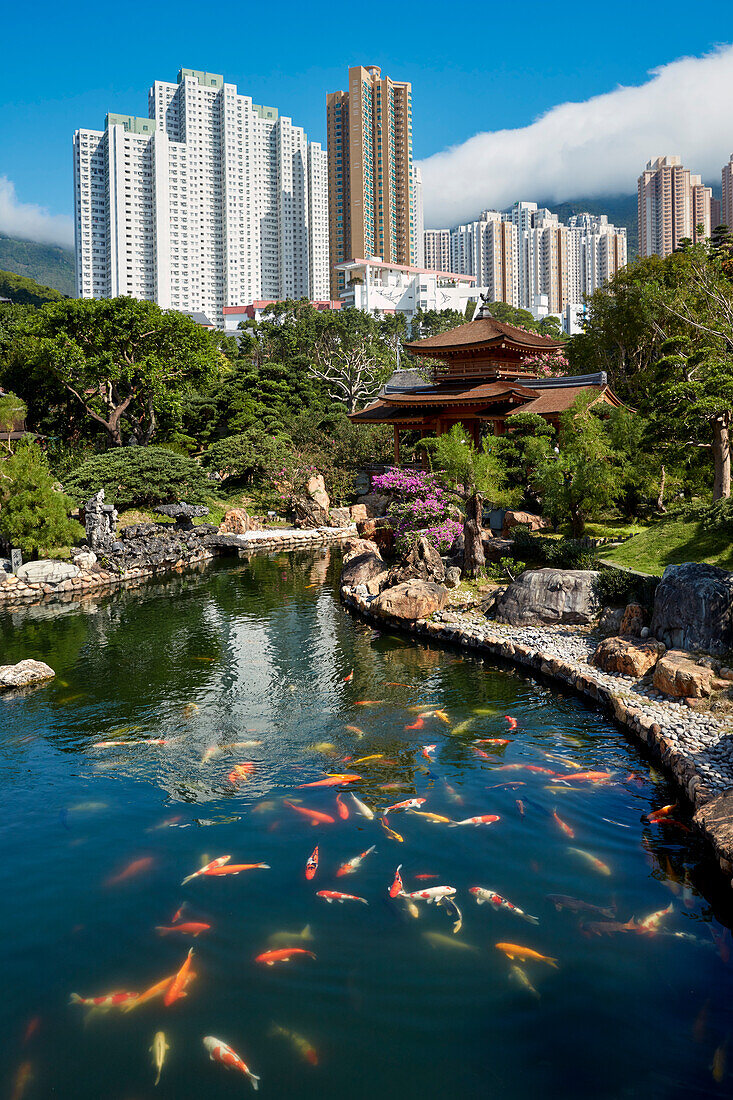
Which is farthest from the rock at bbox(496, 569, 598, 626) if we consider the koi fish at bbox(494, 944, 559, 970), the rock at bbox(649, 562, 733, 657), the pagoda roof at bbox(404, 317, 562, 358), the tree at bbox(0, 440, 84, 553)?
the pagoda roof at bbox(404, 317, 562, 358)

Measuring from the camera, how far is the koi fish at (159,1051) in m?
5.39

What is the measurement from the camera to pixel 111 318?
28625 mm

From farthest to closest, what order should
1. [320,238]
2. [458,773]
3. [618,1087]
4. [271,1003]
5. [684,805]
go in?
[320,238] < [458,773] < [684,805] < [271,1003] < [618,1087]

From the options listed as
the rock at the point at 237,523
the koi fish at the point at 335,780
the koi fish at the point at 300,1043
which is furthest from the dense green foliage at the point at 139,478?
the koi fish at the point at 300,1043

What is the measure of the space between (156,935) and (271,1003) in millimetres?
1388

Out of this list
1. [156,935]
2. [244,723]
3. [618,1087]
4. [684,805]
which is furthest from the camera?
[244,723]

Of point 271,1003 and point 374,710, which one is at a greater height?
point 374,710

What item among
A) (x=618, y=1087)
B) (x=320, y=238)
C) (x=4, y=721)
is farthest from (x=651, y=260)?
(x=320, y=238)

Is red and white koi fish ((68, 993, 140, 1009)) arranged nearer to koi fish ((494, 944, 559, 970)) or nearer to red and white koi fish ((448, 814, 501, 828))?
koi fish ((494, 944, 559, 970))

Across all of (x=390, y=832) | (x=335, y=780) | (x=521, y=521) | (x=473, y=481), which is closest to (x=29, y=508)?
(x=473, y=481)

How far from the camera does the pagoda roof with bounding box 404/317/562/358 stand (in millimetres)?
27812

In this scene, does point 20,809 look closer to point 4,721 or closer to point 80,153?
point 4,721

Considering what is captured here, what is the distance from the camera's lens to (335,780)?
31.0 feet

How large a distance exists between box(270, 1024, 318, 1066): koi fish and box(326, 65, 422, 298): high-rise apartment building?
98.8m
